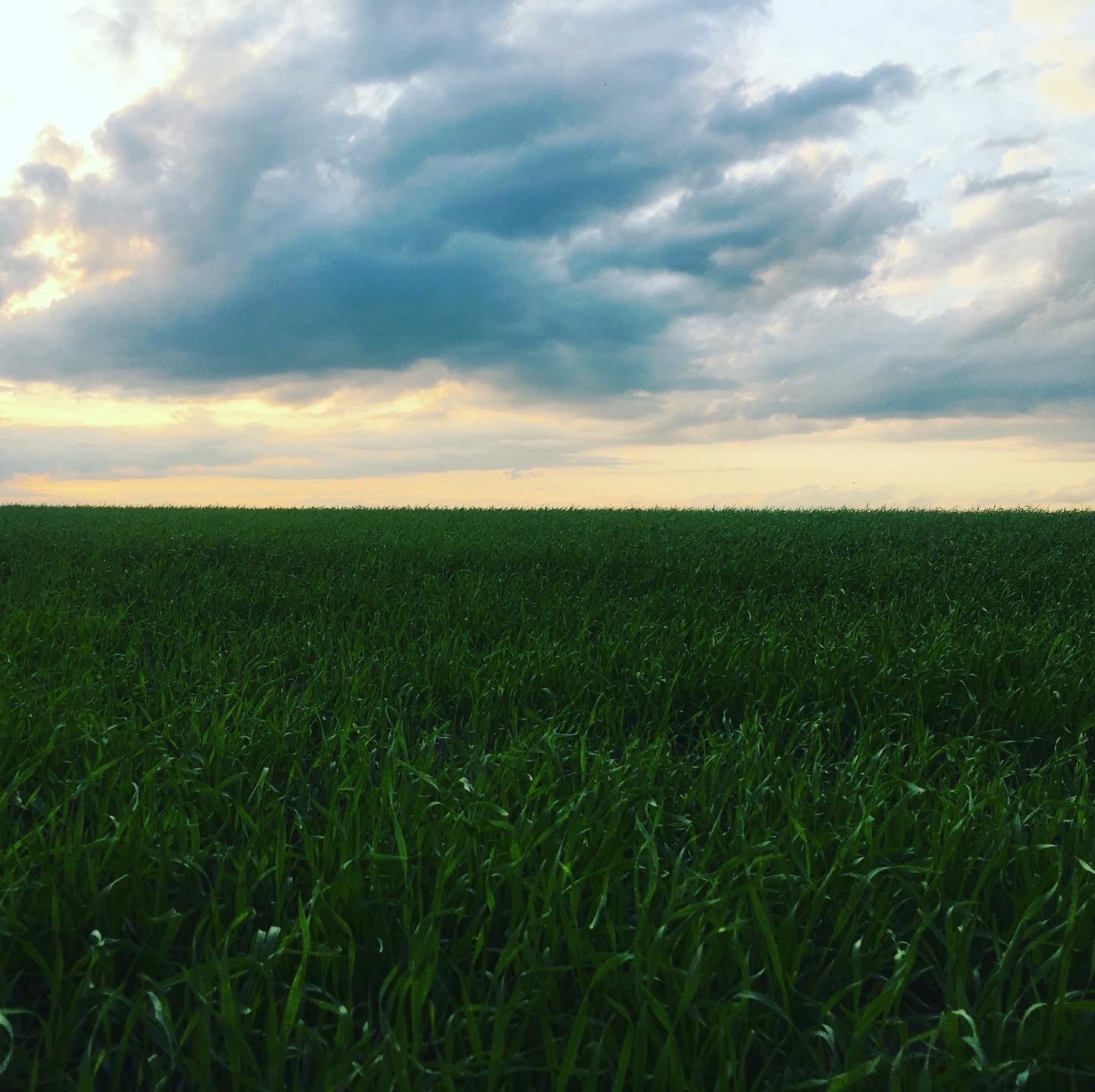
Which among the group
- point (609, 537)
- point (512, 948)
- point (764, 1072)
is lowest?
point (764, 1072)

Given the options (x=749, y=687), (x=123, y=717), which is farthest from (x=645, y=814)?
(x=123, y=717)

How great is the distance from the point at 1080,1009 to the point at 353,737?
10.1 feet

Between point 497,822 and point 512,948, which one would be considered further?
point 497,822

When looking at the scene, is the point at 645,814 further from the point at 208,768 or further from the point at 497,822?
the point at 208,768

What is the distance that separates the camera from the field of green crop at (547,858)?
1.94 metres

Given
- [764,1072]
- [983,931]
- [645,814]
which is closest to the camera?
[764,1072]

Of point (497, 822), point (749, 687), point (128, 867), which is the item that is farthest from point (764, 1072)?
point (749, 687)

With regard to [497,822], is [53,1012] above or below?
below

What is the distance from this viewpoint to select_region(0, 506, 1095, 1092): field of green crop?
1937 millimetres

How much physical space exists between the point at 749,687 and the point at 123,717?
336 cm

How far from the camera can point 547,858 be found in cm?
258

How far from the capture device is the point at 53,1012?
204 centimetres

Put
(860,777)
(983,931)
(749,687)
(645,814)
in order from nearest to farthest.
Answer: (983,931), (645,814), (860,777), (749,687)

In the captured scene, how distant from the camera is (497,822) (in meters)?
2.69
